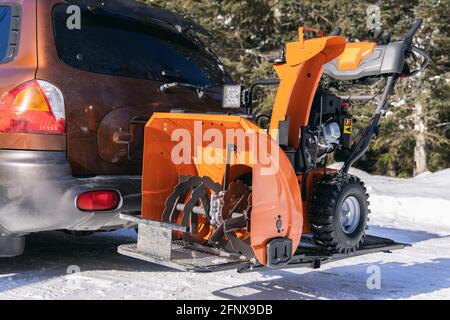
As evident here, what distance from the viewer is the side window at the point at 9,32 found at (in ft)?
13.6

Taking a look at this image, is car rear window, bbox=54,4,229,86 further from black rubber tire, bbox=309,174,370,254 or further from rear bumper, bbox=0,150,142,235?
black rubber tire, bbox=309,174,370,254

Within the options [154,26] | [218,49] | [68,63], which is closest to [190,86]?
[154,26]

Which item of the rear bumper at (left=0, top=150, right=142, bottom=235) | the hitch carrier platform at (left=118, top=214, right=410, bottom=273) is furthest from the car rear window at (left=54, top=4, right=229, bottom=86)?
the hitch carrier platform at (left=118, top=214, right=410, bottom=273)

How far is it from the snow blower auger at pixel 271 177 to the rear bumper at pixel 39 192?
0.39 metres

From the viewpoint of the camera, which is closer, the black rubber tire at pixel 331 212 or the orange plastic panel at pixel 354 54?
the black rubber tire at pixel 331 212

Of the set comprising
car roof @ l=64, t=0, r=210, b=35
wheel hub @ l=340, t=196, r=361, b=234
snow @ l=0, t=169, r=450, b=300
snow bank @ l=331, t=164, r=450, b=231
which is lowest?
snow @ l=0, t=169, r=450, b=300

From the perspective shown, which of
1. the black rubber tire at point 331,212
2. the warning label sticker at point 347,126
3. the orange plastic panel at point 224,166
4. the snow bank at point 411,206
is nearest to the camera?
the orange plastic panel at point 224,166

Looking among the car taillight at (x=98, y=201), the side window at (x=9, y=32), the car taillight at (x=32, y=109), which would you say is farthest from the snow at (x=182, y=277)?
the side window at (x=9, y=32)

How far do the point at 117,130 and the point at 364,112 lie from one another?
42.7ft

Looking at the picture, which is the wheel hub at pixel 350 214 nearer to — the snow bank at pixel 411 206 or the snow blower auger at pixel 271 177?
the snow blower auger at pixel 271 177

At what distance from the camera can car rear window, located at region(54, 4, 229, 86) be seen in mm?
4191

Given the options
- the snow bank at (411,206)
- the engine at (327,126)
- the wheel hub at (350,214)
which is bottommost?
the snow bank at (411,206)

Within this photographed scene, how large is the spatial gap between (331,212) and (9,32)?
248cm
